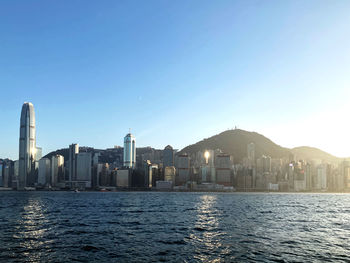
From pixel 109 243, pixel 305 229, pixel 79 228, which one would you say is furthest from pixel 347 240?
pixel 79 228

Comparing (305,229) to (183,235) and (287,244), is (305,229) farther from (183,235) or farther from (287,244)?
(183,235)

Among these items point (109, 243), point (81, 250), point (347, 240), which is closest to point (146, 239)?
point (109, 243)

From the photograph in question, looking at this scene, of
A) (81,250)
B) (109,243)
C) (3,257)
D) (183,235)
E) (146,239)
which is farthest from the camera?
(183,235)

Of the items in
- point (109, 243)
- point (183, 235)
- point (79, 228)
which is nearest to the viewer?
point (109, 243)

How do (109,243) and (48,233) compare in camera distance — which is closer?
(109,243)

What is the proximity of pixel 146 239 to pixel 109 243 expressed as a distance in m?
6.72

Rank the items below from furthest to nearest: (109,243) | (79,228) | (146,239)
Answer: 1. (79,228)
2. (146,239)
3. (109,243)

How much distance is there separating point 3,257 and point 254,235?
139ft

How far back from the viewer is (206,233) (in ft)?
210

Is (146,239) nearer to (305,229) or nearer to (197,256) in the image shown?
(197,256)

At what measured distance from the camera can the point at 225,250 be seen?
4806 cm

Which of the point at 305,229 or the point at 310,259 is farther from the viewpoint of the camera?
the point at 305,229

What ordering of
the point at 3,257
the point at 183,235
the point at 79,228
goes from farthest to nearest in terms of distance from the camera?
the point at 79,228, the point at 183,235, the point at 3,257

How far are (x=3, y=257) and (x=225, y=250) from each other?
99.6ft
